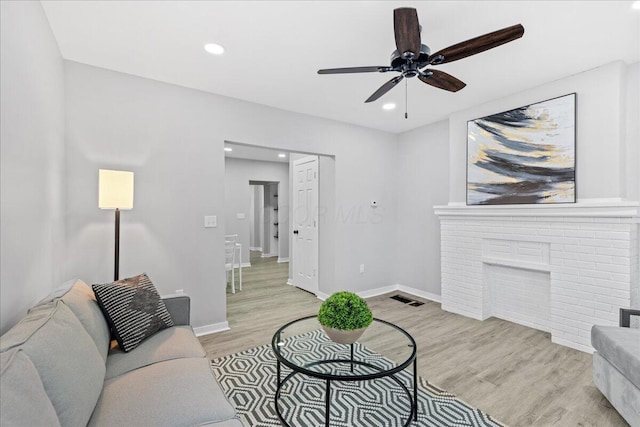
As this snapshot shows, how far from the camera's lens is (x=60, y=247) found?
2318mm

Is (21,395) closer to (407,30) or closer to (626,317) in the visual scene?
(407,30)

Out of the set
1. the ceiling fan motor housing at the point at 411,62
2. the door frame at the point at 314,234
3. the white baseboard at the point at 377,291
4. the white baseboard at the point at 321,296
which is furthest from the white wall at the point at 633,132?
the white baseboard at the point at 321,296

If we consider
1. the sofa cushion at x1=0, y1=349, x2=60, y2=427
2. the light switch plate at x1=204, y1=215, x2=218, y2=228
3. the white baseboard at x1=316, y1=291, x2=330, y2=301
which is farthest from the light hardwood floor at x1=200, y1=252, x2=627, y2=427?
the sofa cushion at x1=0, y1=349, x2=60, y2=427

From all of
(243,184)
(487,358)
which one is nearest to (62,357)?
(487,358)

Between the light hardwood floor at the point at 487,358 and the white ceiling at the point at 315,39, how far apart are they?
8.51ft

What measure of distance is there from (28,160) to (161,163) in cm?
132

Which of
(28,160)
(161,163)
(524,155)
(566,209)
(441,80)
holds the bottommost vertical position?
(566,209)

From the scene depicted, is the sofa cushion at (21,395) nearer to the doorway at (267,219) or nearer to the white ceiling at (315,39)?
the white ceiling at (315,39)

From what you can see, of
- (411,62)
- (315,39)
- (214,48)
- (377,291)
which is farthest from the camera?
(377,291)

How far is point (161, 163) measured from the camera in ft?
9.53

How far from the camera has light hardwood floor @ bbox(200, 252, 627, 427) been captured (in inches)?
75.6

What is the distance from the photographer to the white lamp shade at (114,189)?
7.64 ft

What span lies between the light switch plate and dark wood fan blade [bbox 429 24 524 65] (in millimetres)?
2502

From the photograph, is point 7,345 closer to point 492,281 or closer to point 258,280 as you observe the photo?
point 492,281
